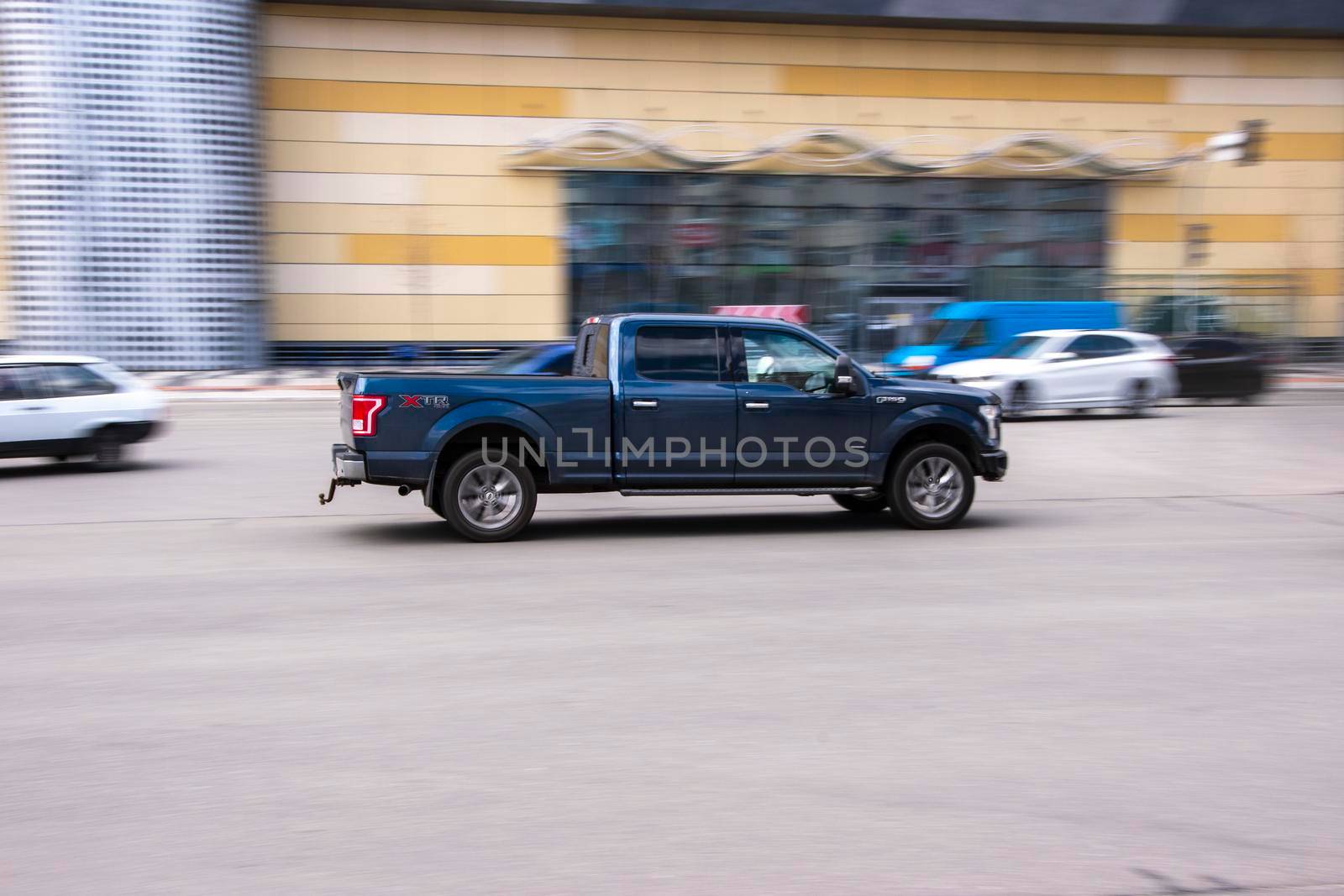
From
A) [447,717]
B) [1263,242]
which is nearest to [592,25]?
[1263,242]

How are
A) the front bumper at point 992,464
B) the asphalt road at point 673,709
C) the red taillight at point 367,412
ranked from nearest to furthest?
the asphalt road at point 673,709 → the red taillight at point 367,412 → the front bumper at point 992,464

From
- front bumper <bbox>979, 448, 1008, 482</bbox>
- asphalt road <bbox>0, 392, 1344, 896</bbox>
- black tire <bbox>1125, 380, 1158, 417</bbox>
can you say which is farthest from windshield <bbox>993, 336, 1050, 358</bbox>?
front bumper <bbox>979, 448, 1008, 482</bbox>

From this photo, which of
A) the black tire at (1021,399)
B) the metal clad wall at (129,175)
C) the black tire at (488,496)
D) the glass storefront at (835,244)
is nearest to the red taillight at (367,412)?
the black tire at (488,496)

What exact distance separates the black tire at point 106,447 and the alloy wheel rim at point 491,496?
283 inches

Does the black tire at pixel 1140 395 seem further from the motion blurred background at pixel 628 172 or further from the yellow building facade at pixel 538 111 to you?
the yellow building facade at pixel 538 111

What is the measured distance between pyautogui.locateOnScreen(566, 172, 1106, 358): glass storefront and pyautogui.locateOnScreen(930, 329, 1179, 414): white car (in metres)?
16.0

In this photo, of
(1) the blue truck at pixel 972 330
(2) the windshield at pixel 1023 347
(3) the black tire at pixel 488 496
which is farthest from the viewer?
(1) the blue truck at pixel 972 330

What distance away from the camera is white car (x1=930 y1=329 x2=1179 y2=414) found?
21578 millimetres

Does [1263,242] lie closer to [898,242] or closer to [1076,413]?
[898,242]

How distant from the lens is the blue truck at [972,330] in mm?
24406

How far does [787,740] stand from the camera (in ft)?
16.3

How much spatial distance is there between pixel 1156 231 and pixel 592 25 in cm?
1950

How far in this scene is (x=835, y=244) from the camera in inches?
1560

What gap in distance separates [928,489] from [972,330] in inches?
580
